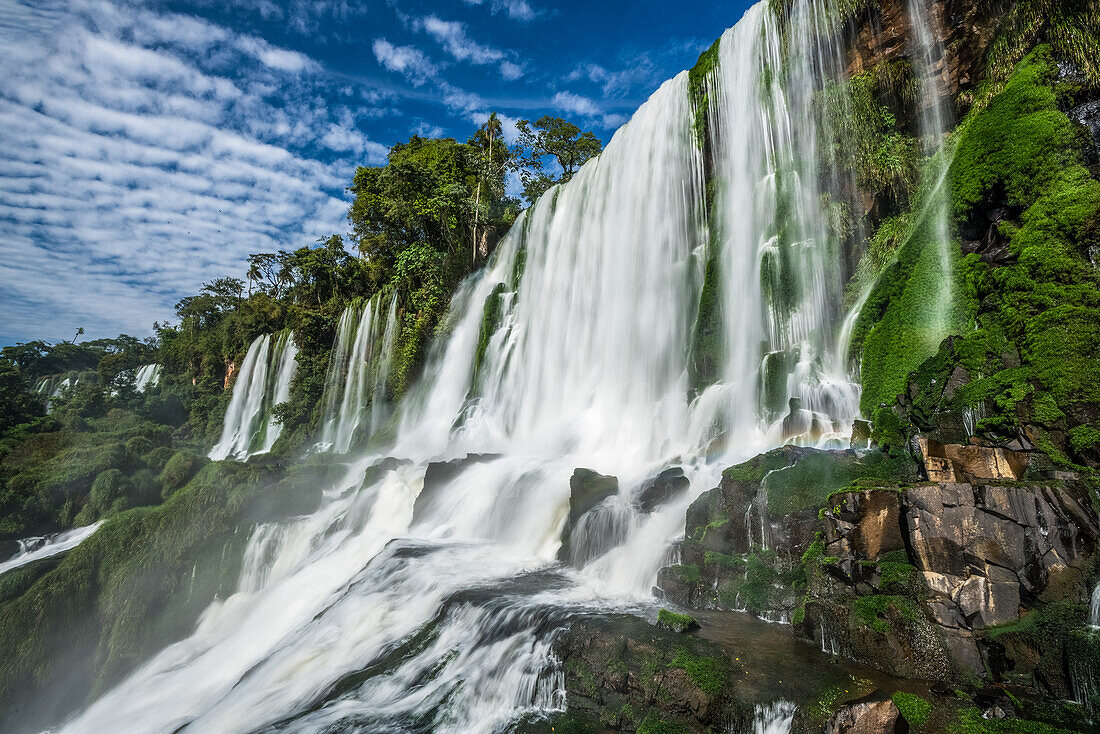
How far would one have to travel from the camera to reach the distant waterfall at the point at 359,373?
2544 centimetres

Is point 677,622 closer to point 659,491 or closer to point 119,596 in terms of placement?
point 659,491

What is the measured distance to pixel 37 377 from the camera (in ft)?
155

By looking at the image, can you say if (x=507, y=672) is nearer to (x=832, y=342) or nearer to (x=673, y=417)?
(x=673, y=417)

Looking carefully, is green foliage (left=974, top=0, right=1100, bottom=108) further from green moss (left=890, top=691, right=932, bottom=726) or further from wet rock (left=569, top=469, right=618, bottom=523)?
wet rock (left=569, top=469, right=618, bottom=523)

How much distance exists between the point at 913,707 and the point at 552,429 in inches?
475

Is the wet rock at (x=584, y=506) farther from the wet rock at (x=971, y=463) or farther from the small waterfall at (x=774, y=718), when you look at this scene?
the wet rock at (x=971, y=463)

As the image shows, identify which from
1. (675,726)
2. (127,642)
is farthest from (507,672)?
(127,642)

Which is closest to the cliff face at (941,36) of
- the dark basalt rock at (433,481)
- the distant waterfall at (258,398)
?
the dark basalt rock at (433,481)

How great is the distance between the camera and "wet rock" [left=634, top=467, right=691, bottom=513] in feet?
28.5

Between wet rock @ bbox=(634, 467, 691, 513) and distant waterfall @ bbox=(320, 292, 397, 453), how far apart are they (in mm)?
18402

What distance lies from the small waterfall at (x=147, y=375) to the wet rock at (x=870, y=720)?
51.0 m

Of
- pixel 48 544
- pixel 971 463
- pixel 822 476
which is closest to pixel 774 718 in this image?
pixel 822 476

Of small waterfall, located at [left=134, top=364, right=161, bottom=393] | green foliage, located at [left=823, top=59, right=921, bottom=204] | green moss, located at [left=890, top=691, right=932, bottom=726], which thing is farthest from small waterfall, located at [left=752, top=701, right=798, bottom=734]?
small waterfall, located at [left=134, top=364, right=161, bottom=393]

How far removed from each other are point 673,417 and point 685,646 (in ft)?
26.4
